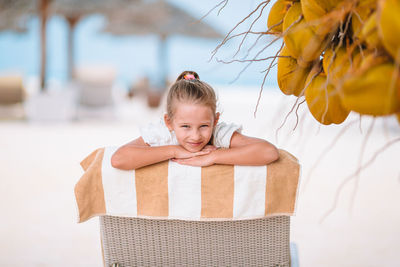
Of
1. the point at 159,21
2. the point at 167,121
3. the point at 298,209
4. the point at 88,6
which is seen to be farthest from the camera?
the point at 159,21

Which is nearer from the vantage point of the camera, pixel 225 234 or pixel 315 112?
pixel 315 112

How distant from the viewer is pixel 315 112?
58cm

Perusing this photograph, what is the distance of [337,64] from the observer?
541 millimetres

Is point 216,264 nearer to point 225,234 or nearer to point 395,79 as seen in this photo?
point 225,234

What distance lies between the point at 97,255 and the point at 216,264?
Result: 114 cm

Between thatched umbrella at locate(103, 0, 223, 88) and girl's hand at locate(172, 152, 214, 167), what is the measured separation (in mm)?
8498

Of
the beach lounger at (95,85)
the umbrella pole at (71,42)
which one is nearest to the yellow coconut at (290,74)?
the beach lounger at (95,85)

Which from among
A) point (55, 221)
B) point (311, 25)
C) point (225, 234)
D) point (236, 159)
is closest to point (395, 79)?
point (311, 25)

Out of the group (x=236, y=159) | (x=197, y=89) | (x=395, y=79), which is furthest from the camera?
(x=197, y=89)

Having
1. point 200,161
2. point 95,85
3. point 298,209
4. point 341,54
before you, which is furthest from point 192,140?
point 95,85

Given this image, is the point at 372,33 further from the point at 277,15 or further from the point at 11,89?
the point at 11,89

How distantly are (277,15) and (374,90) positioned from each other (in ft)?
0.89

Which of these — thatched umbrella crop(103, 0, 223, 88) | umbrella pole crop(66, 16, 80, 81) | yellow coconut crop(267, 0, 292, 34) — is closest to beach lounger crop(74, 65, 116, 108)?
umbrella pole crop(66, 16, 80, 81)

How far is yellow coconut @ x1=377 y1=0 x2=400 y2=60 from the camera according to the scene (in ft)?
1.32
